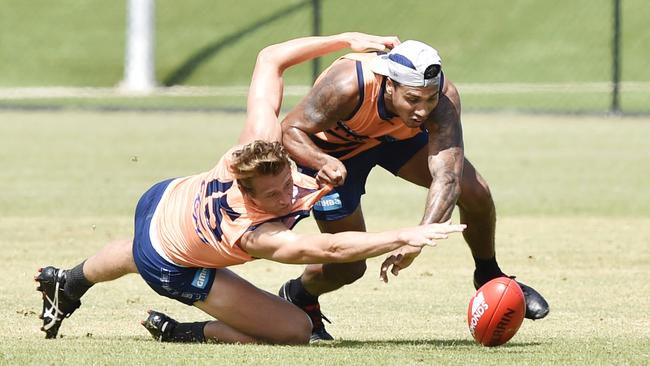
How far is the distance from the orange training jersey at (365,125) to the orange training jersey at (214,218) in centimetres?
65

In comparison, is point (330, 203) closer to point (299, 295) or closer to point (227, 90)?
point (299, 295)

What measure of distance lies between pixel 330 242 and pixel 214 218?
73cm

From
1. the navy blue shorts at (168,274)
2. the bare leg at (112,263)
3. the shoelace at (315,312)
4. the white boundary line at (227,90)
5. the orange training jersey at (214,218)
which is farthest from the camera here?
the white boundary line at (227,90)

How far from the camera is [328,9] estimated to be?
34.8m

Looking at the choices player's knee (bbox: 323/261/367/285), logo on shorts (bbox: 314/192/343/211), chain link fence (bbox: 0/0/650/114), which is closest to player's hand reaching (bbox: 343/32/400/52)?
logo on shorts (bbox: 314/192/343/211)

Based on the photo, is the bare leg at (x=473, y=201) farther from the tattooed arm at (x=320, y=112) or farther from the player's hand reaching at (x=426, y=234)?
the player's hand reaching at (x=426, y=234)

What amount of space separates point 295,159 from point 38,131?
15129 millimetres

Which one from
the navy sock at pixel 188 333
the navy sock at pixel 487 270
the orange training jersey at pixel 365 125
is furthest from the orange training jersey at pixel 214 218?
the navy sock at pixel 487 270

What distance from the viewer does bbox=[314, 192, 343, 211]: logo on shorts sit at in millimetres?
8688

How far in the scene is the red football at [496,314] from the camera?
25.3 ft

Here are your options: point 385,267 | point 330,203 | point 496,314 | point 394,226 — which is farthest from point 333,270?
point 394,226

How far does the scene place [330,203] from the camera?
8.69 meters

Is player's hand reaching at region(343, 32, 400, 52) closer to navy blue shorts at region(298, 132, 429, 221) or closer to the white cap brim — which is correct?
the white cap brim

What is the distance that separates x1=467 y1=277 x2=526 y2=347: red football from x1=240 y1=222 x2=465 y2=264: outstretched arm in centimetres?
102
